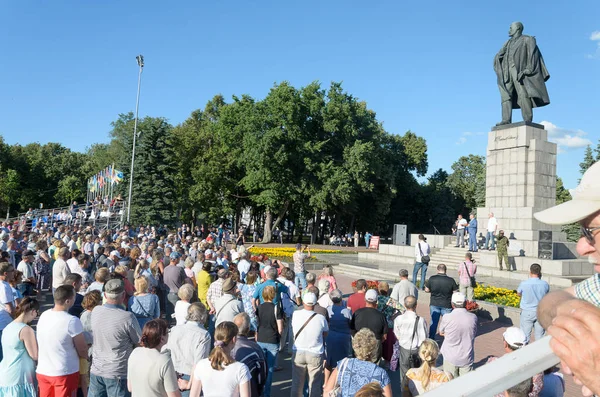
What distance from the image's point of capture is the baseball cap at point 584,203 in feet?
4.60

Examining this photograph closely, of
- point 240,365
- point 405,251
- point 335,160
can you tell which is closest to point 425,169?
point 335,160

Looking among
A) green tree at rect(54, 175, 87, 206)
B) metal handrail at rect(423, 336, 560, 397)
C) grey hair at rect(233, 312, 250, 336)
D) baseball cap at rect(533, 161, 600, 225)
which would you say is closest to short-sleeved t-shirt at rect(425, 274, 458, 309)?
grey hair at rect(233, 312, 250, 336)

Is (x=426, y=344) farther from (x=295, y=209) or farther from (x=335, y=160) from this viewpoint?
(x=295, y=209)

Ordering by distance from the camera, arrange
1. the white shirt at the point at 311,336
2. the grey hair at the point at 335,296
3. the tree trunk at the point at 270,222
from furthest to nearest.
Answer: the tree trunk at the point at 270,222 → the grey hair at the point at 335,296 → the white shirt at the point at 311,336

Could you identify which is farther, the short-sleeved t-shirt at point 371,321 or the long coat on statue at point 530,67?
the long coat on statue at point 530,67

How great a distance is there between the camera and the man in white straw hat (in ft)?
3.63

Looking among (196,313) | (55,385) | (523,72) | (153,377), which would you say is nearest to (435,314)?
(196,313)

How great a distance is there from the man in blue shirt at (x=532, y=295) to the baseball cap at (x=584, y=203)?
7938mm

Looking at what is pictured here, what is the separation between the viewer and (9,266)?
272 inches

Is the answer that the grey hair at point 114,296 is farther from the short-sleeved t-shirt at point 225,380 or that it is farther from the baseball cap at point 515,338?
the baseball cap at point 515,338

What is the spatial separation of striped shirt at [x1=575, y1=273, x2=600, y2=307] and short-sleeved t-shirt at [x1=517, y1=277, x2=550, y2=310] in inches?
315

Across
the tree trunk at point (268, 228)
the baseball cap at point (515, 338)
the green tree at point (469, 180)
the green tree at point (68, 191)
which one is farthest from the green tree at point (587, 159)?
the green tree at point (68, 191)

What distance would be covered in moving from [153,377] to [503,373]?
147 inches

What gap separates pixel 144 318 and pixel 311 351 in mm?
2533
